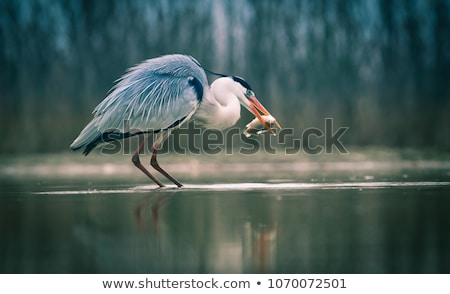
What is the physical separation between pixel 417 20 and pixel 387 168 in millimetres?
4782

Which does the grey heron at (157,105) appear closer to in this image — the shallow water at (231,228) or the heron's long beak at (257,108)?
the heron's long beak at (257,108)

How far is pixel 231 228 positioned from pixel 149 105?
2869mm

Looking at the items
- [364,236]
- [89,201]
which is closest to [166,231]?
[364,236]

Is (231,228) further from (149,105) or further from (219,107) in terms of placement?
(219,107)

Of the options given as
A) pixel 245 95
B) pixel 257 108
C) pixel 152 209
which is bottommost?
pixel 152 209

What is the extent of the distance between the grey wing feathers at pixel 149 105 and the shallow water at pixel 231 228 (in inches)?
21.8

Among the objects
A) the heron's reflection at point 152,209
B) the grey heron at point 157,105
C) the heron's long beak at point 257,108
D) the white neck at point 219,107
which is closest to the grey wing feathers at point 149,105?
the grey heron at point 157,105

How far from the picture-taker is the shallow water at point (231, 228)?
3.26 meters

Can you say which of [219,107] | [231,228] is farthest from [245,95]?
[231,228]

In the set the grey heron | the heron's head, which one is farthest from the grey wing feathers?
the heron's head

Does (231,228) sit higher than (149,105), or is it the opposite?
(149,105)

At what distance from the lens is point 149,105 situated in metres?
6.73

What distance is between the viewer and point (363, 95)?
42.2 feet
